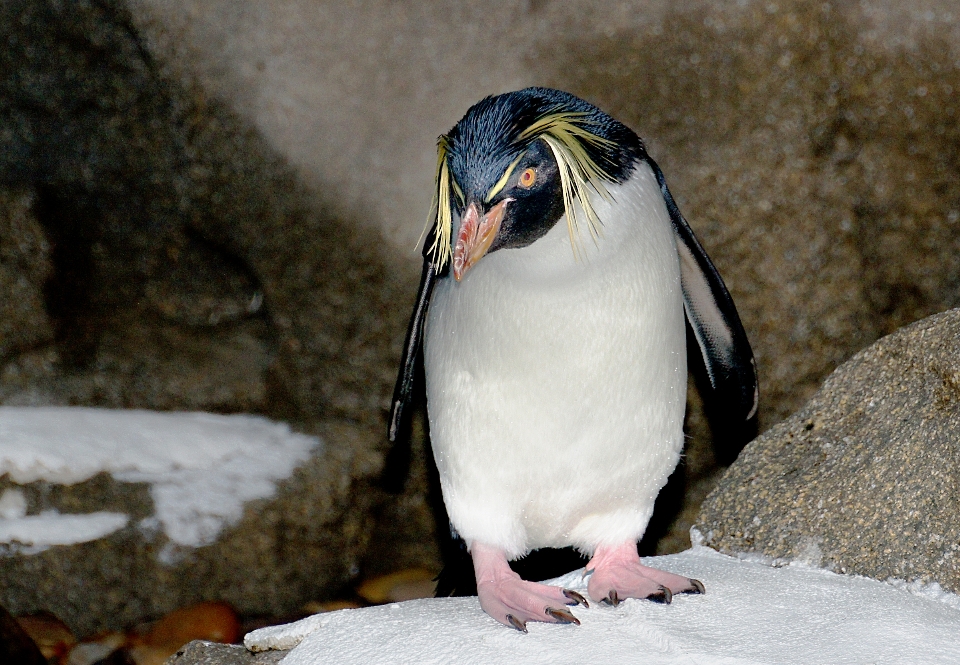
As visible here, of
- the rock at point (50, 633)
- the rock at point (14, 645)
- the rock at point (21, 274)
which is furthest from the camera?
the rock at point (21, 274)

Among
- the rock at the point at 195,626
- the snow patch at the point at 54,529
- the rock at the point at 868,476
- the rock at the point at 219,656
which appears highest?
the rock at the point at 868,476

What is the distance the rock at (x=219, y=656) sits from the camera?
1.80 metres

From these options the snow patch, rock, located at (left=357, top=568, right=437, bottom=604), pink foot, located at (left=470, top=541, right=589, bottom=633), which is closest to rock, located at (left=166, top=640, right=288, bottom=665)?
pink foot, located at (left=470, top=541, right=589, bottom=633)

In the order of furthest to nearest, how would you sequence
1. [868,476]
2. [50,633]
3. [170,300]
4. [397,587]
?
[170,300] < [397,587] < [50,633] < [868,476]

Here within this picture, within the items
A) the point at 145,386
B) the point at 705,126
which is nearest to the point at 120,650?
the point at 145,386

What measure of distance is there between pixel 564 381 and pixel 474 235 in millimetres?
417

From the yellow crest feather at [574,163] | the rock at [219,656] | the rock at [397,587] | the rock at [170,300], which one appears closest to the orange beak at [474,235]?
the yellow crest feather at [574,163]

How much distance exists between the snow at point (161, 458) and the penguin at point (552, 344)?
104 centimetres

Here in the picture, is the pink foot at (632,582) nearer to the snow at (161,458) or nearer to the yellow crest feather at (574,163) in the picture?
the yellow crest feather at (574,163)

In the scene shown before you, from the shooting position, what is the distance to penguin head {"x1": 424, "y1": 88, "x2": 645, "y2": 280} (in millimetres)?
1631

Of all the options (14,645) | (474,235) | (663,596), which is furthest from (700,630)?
(14,645)

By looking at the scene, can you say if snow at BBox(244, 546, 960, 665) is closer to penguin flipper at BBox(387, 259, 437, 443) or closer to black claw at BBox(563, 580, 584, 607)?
black claw at BBox(563, 580, 584, 607)

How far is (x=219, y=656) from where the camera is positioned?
6.04ft

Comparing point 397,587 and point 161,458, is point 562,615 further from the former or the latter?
point 161,458
